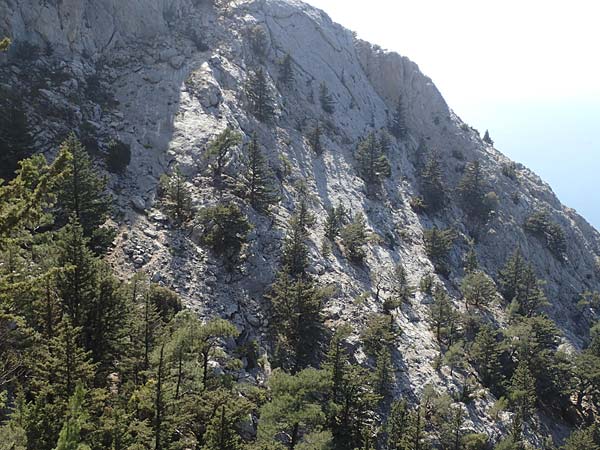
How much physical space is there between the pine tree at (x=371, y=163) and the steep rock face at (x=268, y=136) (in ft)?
6.68

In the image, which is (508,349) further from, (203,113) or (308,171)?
(203,113)

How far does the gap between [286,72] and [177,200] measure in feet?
147

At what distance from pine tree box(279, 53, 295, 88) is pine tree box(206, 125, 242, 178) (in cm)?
3284

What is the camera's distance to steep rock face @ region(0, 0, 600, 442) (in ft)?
137

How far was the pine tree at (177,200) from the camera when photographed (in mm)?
43906

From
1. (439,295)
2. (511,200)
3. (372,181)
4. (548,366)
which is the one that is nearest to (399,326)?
(439,295)

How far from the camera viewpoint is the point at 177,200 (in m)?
44.0

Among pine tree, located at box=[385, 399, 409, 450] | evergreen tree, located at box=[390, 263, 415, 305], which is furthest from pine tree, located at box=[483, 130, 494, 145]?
pine tree, located at box=[385, 399, 409, 450]

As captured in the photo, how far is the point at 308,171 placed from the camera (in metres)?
65.6

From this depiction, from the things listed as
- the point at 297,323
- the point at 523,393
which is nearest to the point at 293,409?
the point at 297,323

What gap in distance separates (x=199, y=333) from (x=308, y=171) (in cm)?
4447

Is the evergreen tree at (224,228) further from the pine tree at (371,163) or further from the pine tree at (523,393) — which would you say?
the pine tree at (371,163)

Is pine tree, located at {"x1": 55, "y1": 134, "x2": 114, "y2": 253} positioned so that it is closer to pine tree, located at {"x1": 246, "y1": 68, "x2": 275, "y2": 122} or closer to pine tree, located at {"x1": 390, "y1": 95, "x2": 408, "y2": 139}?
pine tree, located at {"x1": 246, "y1": 68, "x2": 275, "y2": 122}

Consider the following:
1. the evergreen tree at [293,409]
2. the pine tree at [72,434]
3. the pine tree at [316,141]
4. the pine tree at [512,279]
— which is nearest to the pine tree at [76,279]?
the pine tree at [72,434]
